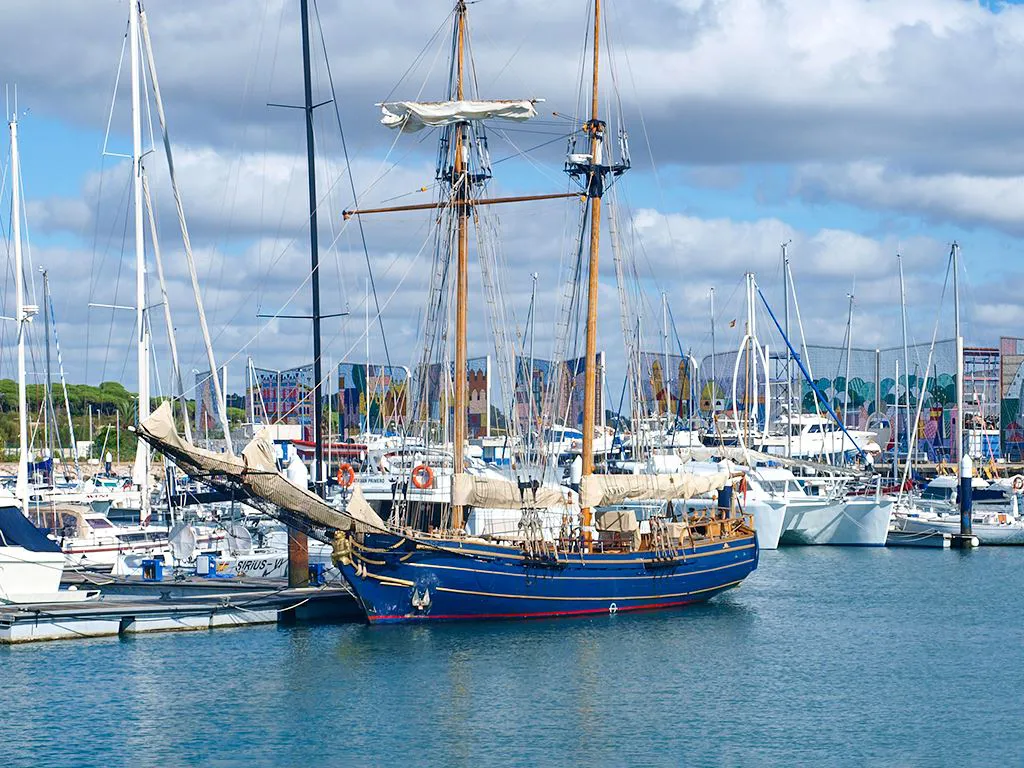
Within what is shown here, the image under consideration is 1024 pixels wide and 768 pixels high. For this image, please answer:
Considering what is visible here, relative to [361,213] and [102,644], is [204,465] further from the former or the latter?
[361,213]

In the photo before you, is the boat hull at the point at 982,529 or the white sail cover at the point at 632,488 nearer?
the white sail cover at the point at 632,488

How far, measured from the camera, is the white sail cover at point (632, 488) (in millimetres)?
56219

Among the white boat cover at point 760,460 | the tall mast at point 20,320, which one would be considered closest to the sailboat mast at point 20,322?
the tall mast at point 20,320

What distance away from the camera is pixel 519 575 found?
50.7 metres

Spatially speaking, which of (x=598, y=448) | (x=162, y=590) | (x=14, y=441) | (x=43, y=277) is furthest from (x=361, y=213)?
(x=14, y=441)

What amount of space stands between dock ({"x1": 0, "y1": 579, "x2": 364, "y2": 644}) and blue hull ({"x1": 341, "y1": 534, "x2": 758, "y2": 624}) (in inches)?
87.5

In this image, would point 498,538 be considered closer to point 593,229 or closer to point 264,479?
point 264,479

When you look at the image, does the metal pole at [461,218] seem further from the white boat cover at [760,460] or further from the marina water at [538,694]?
the white boat cover at [760,460]

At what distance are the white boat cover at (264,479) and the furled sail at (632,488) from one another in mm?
10116

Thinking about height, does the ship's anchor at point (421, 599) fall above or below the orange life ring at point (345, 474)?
below

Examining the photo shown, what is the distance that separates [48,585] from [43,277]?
4331cm

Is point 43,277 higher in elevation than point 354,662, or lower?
higher

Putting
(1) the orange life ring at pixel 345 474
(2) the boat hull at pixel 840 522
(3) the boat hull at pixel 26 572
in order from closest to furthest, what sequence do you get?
(3) the boat hull at pixel 26 572, (1) the orange life ring at pixel 345 474, (2) the boat hull at pixel 840 522

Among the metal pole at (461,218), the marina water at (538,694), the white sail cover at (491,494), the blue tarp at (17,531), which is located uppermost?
the metal pole at (461,218)
